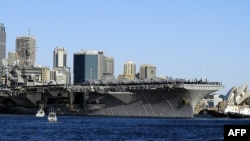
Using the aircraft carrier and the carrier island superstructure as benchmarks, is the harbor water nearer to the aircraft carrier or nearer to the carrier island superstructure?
the aircraft carrier

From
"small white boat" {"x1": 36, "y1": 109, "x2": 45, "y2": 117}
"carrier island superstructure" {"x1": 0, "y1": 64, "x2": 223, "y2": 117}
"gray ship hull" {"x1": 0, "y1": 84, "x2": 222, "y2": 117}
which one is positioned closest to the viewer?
"carrier island superstructure" {"x1": 0, "y1": 64, "x2": 223, "y2": 117}

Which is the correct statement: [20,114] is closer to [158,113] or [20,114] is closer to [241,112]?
[158,113]

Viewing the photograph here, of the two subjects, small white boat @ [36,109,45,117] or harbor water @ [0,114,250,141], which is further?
small white boat @ [36,109,45,117]

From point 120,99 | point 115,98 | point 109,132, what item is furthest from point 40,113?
point 109,132

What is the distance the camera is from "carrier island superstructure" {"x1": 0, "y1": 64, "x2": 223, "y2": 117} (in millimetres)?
107000

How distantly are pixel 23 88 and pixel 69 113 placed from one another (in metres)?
11.3

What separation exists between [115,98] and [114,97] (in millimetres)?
519

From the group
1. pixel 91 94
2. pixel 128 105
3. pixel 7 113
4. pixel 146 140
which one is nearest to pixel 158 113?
pixel 128 105

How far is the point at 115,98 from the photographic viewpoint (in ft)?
382

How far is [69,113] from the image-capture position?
129m

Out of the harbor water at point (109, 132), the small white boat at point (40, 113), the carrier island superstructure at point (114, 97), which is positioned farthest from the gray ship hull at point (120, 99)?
the harbor water at point (109, 132)

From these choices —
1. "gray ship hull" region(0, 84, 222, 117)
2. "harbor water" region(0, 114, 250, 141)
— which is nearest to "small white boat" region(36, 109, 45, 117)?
"gray ship hull" region(0, 84, 222, 117)

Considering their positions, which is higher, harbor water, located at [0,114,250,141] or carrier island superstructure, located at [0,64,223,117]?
carrier island superstructure, located at [0,64,223,117]

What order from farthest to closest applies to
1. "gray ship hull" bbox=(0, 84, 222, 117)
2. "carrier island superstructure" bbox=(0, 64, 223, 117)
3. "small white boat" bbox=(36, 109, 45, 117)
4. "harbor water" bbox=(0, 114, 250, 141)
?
"small white boat" bbox=(36, 109, 45, 117), "gray ship hull" bbox=(0, 84, 222, 117), "carrier island superstructure" bbox=(0, 64, 223, 117), "harbor water" bbox=(0, 114, 250, 141)
